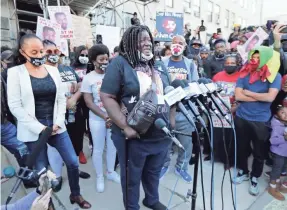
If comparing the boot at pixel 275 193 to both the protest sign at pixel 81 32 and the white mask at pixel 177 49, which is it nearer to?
the white mask at pixel 177 49

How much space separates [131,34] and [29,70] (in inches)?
38.8

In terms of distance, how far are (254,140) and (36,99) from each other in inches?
93.5

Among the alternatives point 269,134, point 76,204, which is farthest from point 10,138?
point 269,134

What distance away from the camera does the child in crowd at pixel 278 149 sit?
259 cm

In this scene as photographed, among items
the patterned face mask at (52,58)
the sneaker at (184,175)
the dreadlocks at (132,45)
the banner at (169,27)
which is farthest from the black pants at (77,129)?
the banner at (169,27)

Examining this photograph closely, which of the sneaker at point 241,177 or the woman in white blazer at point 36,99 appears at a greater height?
the woman in white blazer at point 36,99

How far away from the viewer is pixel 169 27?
18.8ft

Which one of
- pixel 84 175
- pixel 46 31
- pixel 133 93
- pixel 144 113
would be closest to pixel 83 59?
pixel 46 31

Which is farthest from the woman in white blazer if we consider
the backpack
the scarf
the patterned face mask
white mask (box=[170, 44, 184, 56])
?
the scarf

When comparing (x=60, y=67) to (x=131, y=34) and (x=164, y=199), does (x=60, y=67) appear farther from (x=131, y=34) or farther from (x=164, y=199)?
(x=164, y=199)

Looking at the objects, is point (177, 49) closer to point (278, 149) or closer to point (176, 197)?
point (278, 149)

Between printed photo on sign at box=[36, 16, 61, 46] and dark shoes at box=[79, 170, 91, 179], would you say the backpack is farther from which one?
printed photo on sign at box=[36, 16, 61, 46]

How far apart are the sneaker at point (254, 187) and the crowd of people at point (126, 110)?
1cm

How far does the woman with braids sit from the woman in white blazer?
622 mm
